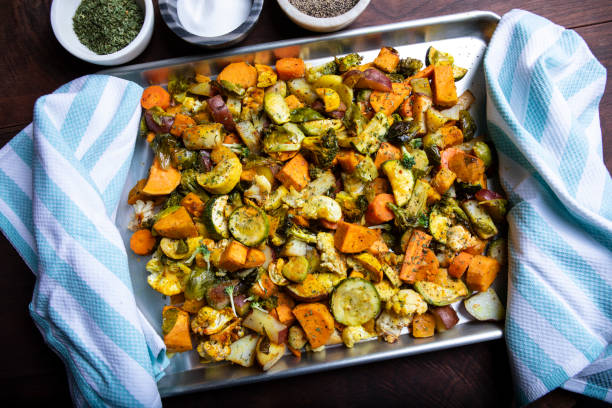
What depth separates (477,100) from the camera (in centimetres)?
161

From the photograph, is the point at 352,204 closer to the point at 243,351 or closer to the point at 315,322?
the point at 315,322

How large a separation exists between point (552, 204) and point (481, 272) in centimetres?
36

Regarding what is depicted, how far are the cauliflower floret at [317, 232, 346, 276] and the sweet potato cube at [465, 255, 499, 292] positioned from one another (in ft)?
1.62

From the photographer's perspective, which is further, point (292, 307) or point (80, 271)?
point (292, 307)

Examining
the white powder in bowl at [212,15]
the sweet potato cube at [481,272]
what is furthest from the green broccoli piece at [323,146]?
the sweet potato cube at [481,272]

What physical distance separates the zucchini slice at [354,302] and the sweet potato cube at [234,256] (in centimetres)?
36

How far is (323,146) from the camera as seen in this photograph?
1393 millimetres

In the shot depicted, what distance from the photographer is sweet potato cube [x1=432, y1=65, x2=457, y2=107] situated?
1.50m

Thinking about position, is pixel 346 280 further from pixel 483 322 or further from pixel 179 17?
pixel 179 17

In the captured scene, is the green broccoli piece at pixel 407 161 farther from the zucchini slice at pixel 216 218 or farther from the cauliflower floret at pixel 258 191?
the zucchini slice at pixel 216 218

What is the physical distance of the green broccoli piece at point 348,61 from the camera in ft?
4.87

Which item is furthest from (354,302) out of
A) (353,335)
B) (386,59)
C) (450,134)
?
(386,59)

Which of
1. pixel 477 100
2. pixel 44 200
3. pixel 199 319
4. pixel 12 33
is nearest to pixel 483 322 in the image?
pixel 477 100

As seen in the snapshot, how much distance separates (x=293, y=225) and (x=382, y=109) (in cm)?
58
